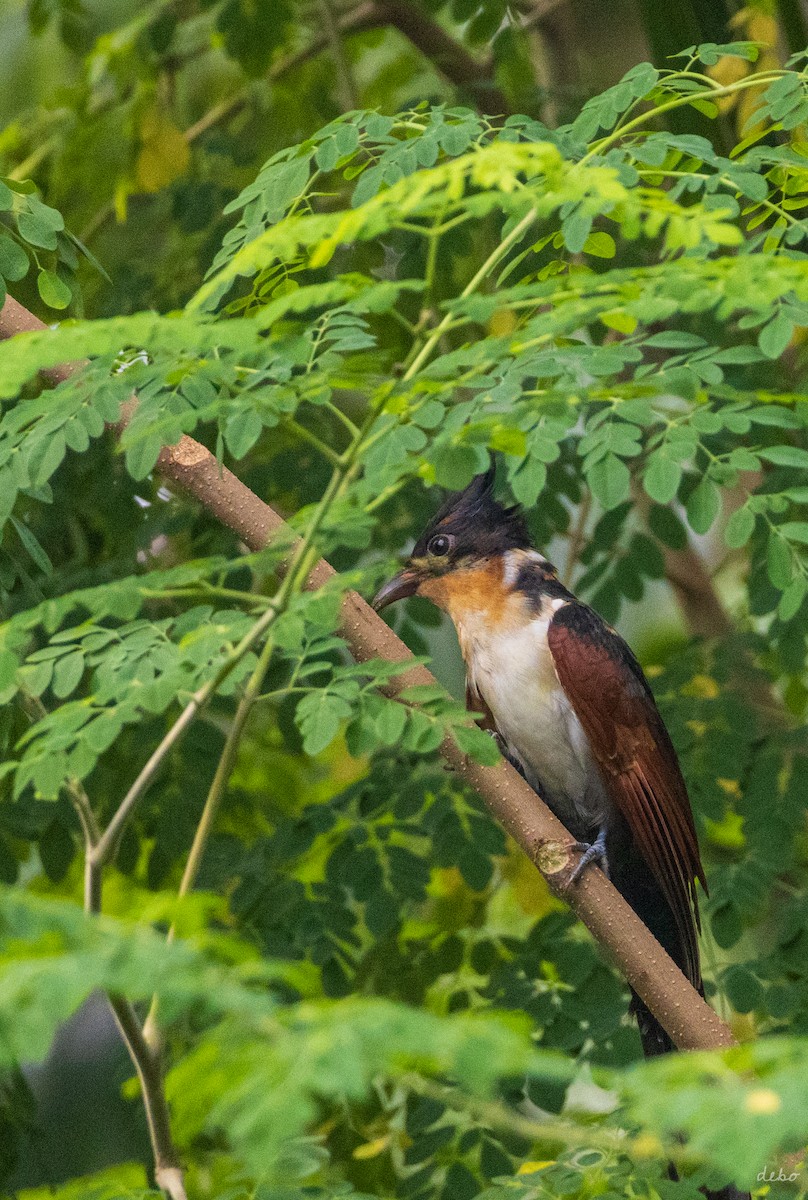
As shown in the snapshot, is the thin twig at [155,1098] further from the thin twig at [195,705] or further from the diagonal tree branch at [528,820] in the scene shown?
the diagonal tree branch at [528,820]

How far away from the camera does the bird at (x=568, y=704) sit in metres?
3.48

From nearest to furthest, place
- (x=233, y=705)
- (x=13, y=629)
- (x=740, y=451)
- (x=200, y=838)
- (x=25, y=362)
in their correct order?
(x=25, y=362), (x=13, y=629), (x=200, y=838), (x=740, y=451), (x=233, y=705)

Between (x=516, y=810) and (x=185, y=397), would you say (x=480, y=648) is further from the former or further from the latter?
(x=185, y=397)

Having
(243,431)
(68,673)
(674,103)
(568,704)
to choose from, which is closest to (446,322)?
(243,431)

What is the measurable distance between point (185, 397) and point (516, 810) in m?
0.96

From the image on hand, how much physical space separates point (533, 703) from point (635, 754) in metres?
0.36

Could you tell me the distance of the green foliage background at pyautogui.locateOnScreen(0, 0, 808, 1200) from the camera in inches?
61.9

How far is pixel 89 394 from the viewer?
7.44ft

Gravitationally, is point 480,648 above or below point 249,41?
below

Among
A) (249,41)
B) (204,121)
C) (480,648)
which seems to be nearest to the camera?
(480,648)

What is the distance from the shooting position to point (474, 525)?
396cm

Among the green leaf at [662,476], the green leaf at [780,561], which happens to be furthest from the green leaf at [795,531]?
the green leaf at [662,476]

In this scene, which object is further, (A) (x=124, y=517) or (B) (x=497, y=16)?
(B) (x=497, y=16)

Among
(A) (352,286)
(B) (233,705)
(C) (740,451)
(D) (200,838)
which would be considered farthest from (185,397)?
(B) (233,705)
